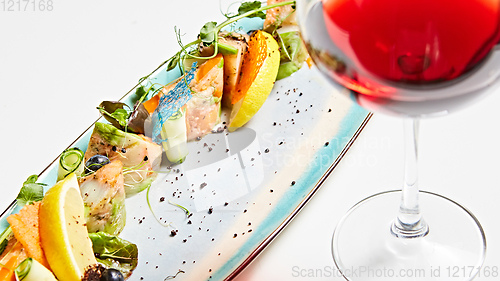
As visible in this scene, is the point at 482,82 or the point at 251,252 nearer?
the point at 482,82

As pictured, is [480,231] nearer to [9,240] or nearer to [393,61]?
[393,61]

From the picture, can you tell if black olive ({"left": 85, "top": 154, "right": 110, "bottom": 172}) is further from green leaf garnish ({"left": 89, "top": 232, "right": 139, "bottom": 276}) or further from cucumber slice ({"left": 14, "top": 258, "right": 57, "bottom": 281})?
cucumber slice ({"left": 14, "top": 258, "right": 57, "bottom": 281})

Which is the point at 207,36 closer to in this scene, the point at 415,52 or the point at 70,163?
the point at 70,163

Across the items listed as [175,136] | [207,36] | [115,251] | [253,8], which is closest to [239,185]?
[175,136]

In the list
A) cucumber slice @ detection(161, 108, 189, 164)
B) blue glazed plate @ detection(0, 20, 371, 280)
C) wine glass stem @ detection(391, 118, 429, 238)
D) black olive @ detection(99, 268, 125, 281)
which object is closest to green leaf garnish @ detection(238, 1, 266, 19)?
blue glazed plate @ detection(0, 20, 371, 280)

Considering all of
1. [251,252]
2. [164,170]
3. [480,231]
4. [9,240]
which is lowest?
[480,231]

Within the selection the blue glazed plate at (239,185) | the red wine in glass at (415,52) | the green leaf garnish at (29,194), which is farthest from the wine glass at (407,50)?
the green leaf garnish at (29,194)

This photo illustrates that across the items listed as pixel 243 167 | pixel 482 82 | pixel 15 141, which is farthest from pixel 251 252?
pixel 15 141
